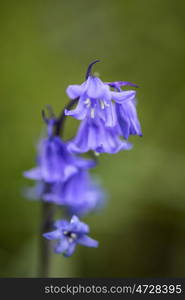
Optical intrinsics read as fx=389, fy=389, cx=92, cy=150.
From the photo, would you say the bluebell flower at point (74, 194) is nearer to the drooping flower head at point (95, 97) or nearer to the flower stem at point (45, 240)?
the flower stem at point (45, 240)

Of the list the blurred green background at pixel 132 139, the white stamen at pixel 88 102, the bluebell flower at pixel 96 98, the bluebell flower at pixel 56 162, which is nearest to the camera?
the bluebell flower at pixel 96 98

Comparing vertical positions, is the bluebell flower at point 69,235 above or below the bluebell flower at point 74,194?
below

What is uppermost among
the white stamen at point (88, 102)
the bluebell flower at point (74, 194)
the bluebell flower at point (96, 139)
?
the white stamen at point (88, 102)

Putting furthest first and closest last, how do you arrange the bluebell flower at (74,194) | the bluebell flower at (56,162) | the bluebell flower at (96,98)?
1. the bluebell flower at (74,194)
2. the bluebell flower at (56,162)
3. the bluebell flower at (96,98)

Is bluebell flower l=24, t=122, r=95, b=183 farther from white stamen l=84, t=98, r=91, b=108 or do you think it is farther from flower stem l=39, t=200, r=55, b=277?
white stamen l=84, t=98, r=91, b=108

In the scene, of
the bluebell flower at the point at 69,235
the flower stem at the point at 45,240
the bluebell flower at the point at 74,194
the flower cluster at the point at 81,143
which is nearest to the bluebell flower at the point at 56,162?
the flower cluster at the point at 81,143

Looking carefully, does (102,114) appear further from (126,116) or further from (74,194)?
(74,194)

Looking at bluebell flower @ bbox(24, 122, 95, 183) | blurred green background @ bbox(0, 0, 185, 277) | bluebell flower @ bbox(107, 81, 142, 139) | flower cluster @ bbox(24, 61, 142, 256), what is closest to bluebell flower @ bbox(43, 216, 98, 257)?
flower cluster @ bbox(24, 61, 142, 256)
